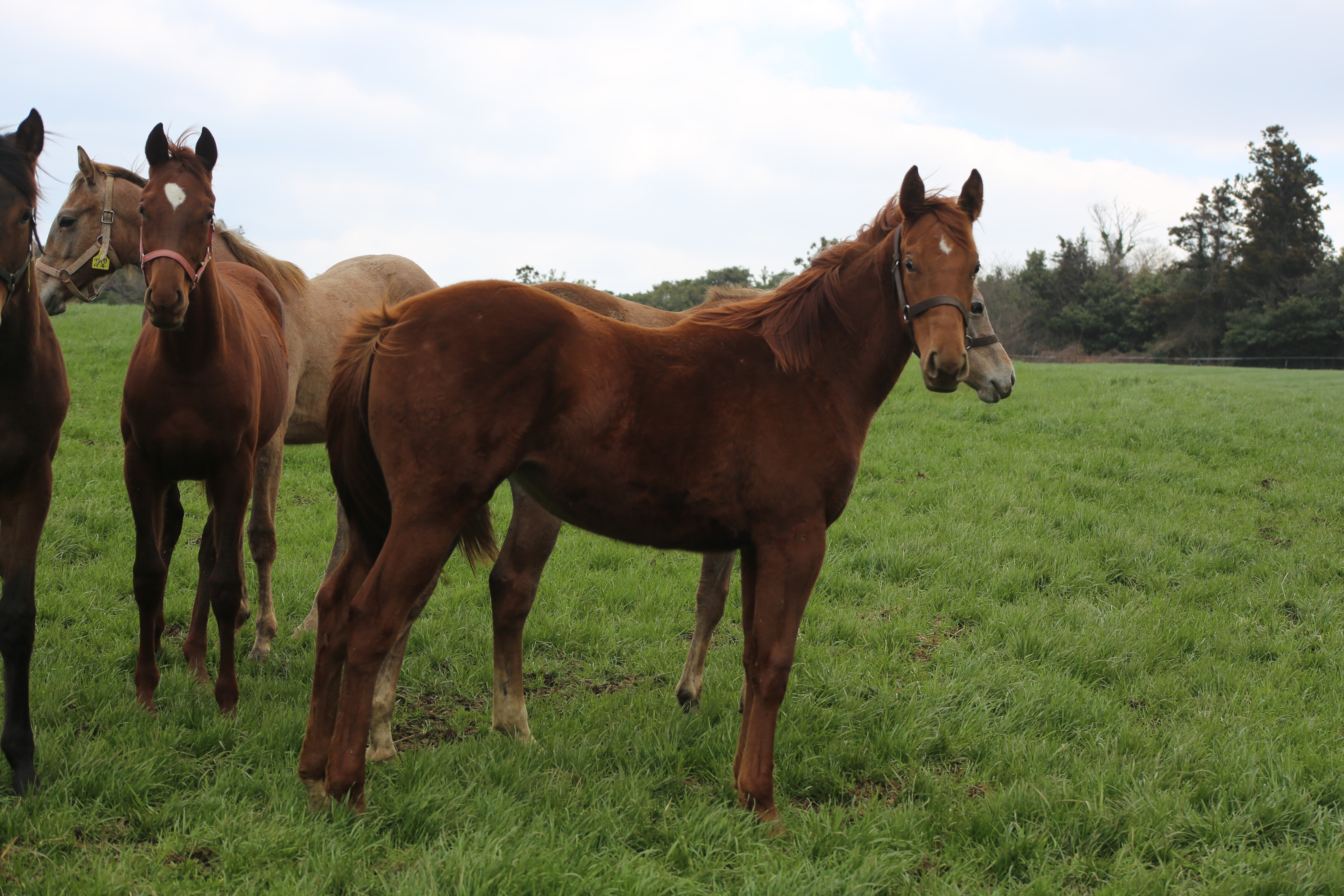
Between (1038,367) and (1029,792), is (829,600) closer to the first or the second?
(1029,792)

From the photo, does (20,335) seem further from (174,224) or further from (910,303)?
(910,303)

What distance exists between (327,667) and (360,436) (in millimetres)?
840

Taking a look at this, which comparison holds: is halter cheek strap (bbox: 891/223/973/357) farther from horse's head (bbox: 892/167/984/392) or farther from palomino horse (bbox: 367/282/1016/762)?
palomino horse (bbox: 367/282/1016/762)

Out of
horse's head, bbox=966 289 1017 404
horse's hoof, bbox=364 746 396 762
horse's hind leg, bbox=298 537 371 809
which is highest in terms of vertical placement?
horse's head, bbox=966 289 1017 404

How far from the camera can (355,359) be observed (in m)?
3.01

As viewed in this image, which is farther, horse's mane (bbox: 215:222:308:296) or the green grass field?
horse's mane (bbox: 215:222:308:296)

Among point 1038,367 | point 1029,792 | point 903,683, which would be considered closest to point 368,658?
point 1029,792

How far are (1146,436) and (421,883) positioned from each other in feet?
36.2

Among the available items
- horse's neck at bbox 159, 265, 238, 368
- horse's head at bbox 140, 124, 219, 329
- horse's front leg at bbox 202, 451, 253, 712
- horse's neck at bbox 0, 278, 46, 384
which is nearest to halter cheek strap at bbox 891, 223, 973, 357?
horse's head at bbox 140, 124, 219, 329

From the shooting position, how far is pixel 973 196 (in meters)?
3.42

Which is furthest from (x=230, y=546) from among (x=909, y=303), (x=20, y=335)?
(x=909, y=303)

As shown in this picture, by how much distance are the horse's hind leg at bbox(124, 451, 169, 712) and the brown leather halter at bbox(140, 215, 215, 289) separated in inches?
34.9

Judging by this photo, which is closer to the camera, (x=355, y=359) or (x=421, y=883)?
(x=421, y=883)

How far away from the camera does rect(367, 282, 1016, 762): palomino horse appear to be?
Answer: 11.8 feet
